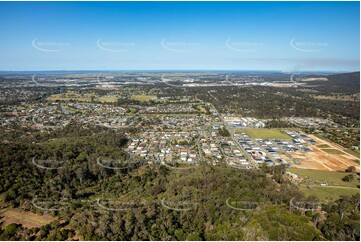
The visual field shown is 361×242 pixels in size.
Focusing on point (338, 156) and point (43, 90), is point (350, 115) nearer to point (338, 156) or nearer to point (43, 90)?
point (338, 156)

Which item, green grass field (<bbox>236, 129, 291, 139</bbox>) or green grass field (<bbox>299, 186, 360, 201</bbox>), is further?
green grass field (<bbox>236, 129, 291, 139</bbox>)

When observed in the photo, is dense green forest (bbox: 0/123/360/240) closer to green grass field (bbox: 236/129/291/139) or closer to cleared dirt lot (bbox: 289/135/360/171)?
cleared dirt lot (bbox: 289/135/360/171)

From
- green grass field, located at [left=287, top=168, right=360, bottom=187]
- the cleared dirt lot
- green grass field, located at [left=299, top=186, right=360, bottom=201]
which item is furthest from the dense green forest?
the cleared dirt lot

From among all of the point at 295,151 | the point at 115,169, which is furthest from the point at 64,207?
the point at 295,151

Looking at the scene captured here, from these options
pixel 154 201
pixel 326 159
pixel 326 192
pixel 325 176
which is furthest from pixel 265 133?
pixel 154 201

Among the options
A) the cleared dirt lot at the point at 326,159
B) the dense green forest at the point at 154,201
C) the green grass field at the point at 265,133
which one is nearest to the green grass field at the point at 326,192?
the dense green forest at the point at 154,201
